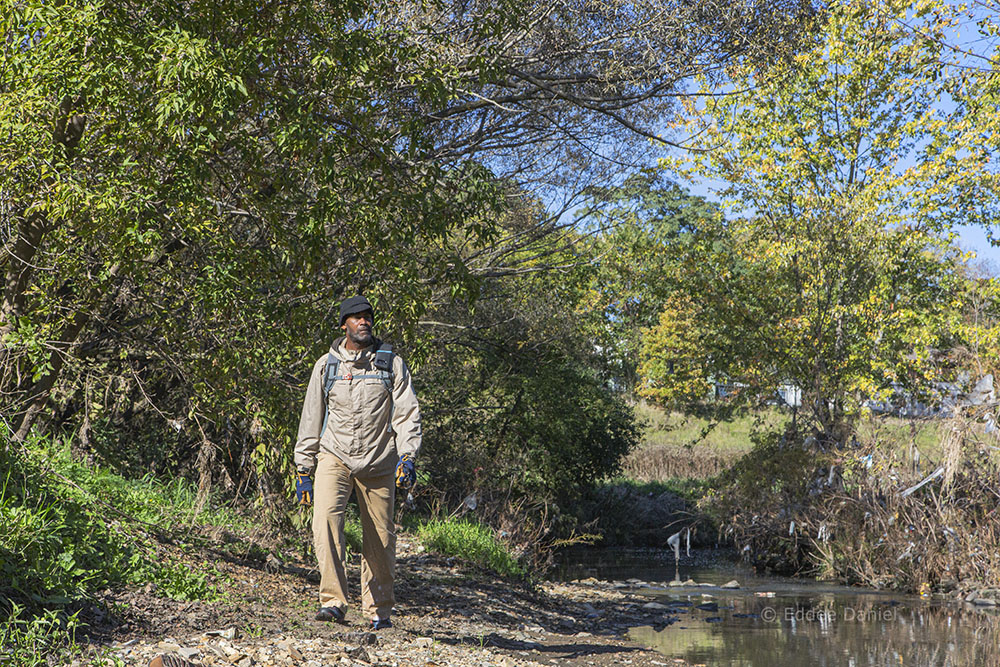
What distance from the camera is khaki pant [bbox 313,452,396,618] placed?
21.9 feet

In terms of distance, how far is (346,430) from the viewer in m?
6.67

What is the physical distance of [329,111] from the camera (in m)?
8.21

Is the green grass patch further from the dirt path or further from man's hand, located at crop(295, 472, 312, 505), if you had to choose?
man's hand, located at crop(295, 472, 312, 505)

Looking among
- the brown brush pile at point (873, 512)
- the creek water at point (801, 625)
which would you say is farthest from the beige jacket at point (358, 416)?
the brown brush pile at point (873, 512)

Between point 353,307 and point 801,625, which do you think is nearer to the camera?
point 353,307

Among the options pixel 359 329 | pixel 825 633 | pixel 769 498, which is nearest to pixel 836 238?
pixel 769 498

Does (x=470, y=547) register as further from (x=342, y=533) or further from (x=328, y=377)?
(x=328, y=377)

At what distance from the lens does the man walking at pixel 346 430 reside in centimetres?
665

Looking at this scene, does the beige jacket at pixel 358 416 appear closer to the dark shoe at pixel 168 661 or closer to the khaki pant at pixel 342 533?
the khaki pant at pixel 342 533

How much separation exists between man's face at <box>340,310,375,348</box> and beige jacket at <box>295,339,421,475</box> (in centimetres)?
6

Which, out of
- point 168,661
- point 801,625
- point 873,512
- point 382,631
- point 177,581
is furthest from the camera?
point 873,512

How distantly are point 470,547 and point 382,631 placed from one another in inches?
248

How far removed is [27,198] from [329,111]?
2.27 metres

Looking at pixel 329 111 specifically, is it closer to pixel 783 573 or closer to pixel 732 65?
pixel 732 65
